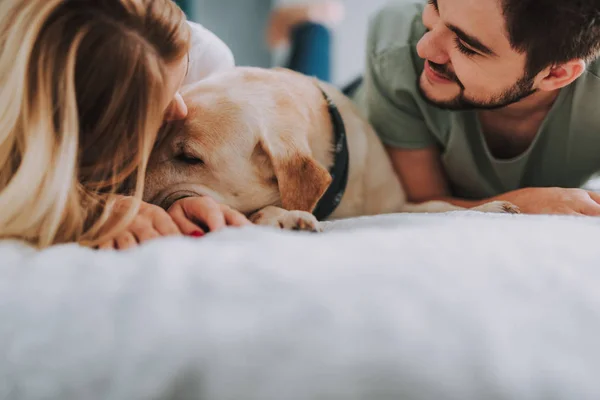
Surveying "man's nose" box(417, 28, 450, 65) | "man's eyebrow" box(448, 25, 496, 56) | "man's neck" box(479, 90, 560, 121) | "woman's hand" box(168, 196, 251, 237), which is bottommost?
"woman's hand" box(168, 196, 251, 237)

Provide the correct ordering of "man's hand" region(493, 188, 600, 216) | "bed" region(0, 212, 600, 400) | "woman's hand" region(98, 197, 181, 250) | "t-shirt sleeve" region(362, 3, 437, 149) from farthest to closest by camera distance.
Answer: "t-shirt sleeve" region(362, 3, 437, 149), "man's hand" region(493, 188, 600, 216), "woman's hand" region(98, 197, 181, 250), "bed" region(0, 212, 600, 400)

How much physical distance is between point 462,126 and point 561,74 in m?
0.25

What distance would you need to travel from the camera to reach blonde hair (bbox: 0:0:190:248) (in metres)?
0.63

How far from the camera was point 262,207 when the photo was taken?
3.07ft

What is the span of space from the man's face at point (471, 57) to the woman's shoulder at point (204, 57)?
1.52ft

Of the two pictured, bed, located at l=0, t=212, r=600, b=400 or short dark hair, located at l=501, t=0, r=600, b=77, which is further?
short dark hair, located at l=501, t=0, r=600, b=77

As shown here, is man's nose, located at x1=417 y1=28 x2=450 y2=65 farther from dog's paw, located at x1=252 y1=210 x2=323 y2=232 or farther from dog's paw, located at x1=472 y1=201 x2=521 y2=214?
dog's paw, located at x1=252 y1=210 x2=323 y2=232

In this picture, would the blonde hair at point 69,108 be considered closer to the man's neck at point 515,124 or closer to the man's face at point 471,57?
the man's face at point 471,57

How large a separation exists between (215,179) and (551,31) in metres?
0.67

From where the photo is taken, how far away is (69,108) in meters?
0.65

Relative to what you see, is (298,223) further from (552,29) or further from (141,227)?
(552,29)

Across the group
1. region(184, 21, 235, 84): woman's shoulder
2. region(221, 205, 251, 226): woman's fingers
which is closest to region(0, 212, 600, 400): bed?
region(221, 205, 251, 226): woman's fingers

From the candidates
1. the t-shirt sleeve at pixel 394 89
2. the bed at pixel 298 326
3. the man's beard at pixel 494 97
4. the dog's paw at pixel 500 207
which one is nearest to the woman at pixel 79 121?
the bed at pixel 298 326

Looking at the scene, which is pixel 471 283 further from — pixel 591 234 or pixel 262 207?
pixel 262 207
